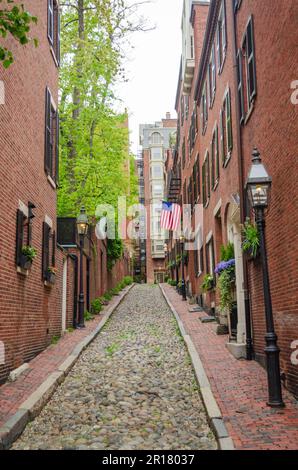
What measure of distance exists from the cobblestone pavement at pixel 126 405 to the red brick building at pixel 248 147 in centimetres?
164

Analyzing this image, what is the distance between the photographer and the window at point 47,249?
12.9 m

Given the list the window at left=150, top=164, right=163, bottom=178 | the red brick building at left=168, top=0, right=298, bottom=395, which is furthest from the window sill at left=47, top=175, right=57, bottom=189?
the window at left=150, top=164, right=163, bottom=178

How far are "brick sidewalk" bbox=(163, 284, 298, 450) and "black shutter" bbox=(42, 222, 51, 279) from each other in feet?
13.7

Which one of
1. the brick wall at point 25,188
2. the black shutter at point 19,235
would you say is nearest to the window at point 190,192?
the brick wall at point 25,188

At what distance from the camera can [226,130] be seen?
14.9 m

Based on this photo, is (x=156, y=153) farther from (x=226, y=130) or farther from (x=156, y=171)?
(x=226, y=130)

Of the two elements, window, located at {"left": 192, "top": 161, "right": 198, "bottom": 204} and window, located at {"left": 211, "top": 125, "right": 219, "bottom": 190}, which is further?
window, located at {"left": 192, "top": 161, "right": 198, "bottom": 204}

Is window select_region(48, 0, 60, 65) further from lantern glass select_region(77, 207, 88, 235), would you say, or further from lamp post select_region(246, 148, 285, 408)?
lamp post select_region(246, 148, 285, 408)

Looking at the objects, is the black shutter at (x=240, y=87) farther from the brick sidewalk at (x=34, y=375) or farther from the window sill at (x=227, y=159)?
the brick sidewalk at (x=34, y=375)

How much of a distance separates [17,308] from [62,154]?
1226 centimetres

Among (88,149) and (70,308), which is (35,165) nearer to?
(70,308)

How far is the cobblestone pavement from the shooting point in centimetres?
641
